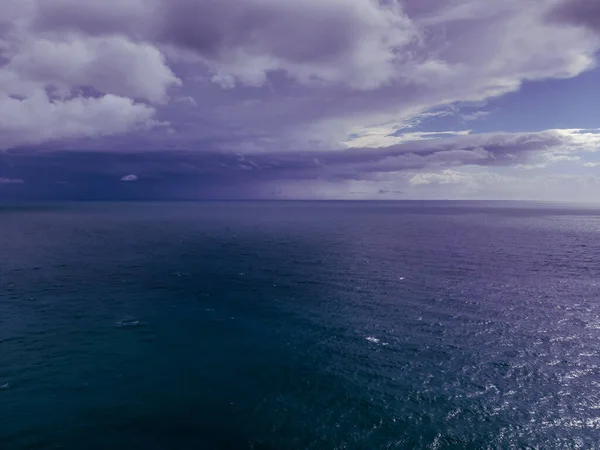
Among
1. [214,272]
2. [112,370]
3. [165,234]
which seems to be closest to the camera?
[112,370]

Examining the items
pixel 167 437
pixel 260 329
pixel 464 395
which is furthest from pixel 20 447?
pixel 464 395

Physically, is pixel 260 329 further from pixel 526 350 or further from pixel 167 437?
pixel 526 350

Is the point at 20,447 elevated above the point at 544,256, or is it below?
below

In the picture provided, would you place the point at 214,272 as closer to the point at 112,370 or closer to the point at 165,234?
the point at 112,370

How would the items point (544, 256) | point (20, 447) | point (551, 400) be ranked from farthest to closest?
point (544, 256), point (551, 400), point (20, 447)

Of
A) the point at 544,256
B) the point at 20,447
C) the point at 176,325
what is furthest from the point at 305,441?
the point at 544,256

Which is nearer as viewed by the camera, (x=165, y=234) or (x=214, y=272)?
(x=214, y=272)

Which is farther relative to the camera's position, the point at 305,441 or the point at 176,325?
the point at 176,325
